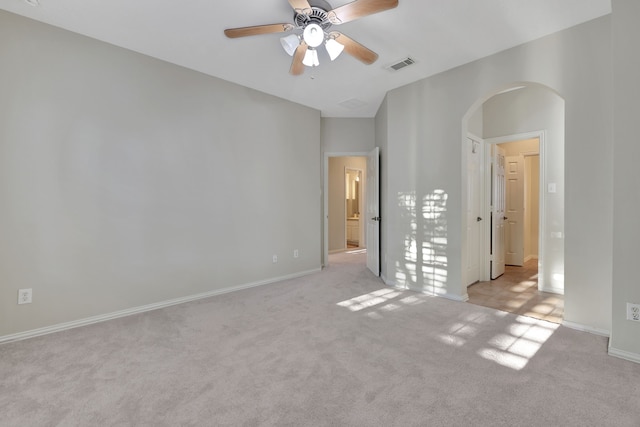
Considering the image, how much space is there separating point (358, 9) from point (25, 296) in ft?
11.6

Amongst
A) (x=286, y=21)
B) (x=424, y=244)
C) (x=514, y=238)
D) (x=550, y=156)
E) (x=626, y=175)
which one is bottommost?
(x=514, y=238)

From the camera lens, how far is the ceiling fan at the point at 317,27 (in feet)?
6.41

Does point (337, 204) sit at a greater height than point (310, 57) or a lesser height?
lesser

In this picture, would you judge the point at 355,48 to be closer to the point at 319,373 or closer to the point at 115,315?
the point at 319,373

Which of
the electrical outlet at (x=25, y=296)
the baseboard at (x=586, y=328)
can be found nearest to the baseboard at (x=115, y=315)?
the electrical outlet at (x=25, y=296)

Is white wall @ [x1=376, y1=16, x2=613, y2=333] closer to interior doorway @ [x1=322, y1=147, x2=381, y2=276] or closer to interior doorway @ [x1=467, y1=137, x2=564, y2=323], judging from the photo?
interior doorway @ [x1=322, y1=147, x2=381, y2=276]

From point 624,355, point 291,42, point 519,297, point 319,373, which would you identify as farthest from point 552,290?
point 291,42

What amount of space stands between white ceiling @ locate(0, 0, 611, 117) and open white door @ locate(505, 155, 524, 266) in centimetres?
300

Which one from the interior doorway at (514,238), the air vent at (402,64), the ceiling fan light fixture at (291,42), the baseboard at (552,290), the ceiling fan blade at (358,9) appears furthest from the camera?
the baseboard at (552,290)

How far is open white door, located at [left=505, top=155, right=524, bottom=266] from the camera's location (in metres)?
5.34

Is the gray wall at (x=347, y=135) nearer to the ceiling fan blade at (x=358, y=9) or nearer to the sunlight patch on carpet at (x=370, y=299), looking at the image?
the sunlight patch on carpet at (x=370, y=299)

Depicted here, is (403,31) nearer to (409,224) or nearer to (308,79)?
(308,79)

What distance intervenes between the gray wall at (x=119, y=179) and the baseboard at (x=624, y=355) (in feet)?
11.8

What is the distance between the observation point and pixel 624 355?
2133mm
